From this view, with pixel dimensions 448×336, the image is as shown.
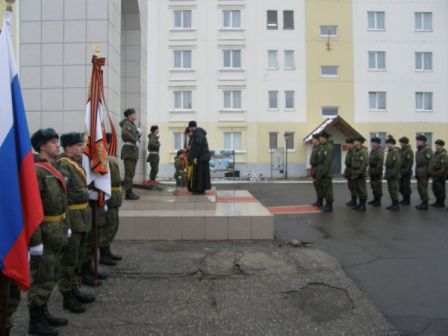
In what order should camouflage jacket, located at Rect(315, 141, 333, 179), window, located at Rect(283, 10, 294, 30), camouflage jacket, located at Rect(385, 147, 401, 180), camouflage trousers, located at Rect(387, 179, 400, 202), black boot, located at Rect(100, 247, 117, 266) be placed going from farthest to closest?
Answer: window, located at Rect(283, 10, 294, 30) < camouflage jacket, located at Rect(385, 147, 401, 180) < camouflage trousers, located at Rect(387, 179, 400, 202) < camouflage jacket, located at Rect(315, 141, 333, 179) < black boot, located at Rect(100, 247, 117, 266)

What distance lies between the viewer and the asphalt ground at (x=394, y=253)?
482 centimetres

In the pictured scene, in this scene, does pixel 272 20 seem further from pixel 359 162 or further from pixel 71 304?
pixel 71 304

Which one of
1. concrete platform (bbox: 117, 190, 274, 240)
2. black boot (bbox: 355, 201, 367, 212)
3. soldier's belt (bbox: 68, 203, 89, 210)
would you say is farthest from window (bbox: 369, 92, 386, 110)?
soldier's belt (bbox: 68, 203, 89, 210)

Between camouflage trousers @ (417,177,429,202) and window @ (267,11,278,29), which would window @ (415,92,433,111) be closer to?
window @ (267,11,278,29)

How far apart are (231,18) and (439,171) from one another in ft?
80.6

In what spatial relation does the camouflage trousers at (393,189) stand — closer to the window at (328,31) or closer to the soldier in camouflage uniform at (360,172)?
the soldier in camouflage uniform at (360,172)

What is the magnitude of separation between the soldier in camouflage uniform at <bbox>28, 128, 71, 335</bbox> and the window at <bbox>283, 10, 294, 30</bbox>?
105ft

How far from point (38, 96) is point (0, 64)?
673cm

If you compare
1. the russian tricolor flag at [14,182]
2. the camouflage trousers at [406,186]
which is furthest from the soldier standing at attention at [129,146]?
the camouflage trousers at [406,186]

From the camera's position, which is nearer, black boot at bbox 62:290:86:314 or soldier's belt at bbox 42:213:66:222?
soldier's belt at bbox 42:213:66:222

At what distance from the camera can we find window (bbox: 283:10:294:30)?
33.9m

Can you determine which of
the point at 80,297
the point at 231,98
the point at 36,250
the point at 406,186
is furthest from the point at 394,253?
the point at 231,98

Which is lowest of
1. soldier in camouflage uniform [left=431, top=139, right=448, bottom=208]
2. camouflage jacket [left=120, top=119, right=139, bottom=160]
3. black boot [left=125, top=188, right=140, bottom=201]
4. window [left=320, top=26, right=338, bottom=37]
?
Answer: black boot [left=125, top=188, right=140, bottom=201]

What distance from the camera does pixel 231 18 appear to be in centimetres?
3378
